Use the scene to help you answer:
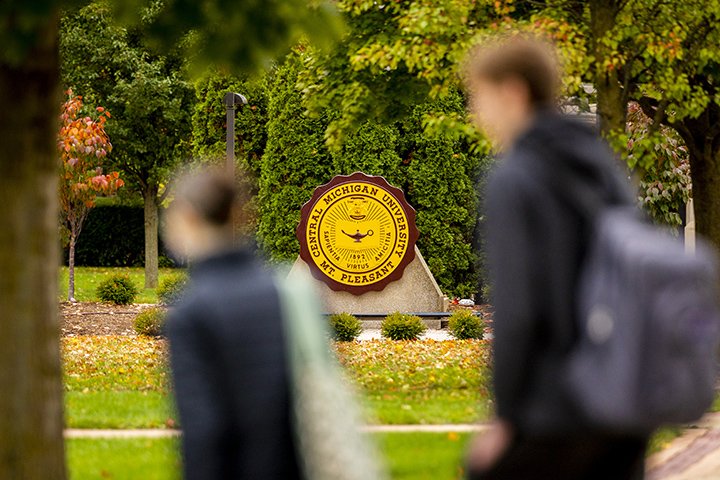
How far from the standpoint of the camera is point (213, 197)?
11.5 ft

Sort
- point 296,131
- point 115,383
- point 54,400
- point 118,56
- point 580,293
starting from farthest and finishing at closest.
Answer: point 118,56, point 296,131, point 115,383, point 54,400, point 580,293

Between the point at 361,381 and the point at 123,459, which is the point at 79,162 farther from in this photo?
the point at 123,459

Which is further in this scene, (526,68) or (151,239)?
(151,239)

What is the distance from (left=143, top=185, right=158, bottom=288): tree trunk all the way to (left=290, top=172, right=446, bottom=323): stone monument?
40.2 ft

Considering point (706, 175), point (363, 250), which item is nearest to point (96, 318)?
point (363, 250)

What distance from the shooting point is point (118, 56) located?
104ft

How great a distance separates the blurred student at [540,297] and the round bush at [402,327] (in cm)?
1528

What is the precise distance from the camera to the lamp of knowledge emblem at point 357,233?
21.3m

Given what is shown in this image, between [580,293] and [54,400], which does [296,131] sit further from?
[580,293]

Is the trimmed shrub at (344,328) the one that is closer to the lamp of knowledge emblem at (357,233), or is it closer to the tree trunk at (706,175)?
the lamp of knowledge emblem at (357,233)

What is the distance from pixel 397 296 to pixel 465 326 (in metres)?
3.22

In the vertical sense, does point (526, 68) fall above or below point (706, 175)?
below

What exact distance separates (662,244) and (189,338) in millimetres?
1263

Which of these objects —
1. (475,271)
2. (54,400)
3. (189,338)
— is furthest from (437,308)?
(189,338)
